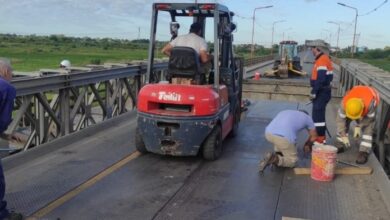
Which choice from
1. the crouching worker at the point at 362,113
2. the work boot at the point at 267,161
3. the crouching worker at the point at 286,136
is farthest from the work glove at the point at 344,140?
the work boot at the point at 267,161

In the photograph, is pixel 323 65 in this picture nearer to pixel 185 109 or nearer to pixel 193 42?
pixel 193 42

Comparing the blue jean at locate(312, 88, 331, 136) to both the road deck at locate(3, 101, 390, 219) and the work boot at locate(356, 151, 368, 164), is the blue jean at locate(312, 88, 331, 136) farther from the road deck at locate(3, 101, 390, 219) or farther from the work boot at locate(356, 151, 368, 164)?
the work boot at locate(356, 151, 368, 164)

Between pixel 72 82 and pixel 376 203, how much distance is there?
226 inches

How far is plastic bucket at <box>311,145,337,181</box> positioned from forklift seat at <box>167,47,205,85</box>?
2.17m

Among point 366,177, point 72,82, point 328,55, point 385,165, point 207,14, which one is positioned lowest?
point 385,165

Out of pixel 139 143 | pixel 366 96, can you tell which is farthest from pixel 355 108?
pixel 139 143

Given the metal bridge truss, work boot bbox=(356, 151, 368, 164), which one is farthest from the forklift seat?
work boot bbox=(356, 151, 368, 164)

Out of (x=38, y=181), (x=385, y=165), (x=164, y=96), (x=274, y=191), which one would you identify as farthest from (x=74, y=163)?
(x=385, y=165)

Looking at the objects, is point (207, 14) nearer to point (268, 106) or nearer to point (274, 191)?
point (274, 191)

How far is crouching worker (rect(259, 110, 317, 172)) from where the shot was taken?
6996 millimetres

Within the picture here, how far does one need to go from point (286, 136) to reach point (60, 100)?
4.25 metres

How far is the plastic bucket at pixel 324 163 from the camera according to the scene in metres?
6.47

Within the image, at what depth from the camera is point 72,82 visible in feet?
28.9

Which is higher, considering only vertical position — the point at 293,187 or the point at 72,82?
the point at 72,82
